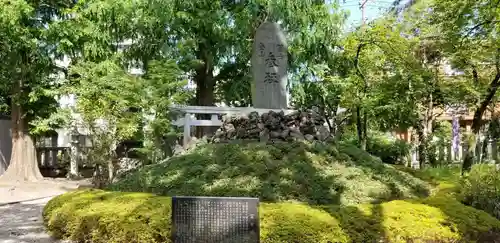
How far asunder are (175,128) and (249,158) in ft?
16.8

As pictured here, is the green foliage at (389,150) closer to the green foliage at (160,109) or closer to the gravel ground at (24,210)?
the green foliage at (160,109)

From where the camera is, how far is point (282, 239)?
14.4ft

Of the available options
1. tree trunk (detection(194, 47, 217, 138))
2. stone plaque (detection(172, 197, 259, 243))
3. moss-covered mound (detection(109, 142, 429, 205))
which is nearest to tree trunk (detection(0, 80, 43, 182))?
tree trunk (detection(194, 47, 217, 138))

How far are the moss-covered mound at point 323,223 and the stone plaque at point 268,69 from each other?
3984mm

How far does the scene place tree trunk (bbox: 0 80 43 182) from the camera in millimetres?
15383

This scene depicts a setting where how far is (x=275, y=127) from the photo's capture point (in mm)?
8016

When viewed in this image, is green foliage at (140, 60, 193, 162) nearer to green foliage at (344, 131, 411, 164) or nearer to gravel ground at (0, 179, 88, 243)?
gravel ground at (0, 179, 88, 243)

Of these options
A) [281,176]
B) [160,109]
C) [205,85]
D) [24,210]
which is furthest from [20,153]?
[281,176]

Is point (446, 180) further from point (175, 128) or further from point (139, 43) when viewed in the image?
point (139, 43)

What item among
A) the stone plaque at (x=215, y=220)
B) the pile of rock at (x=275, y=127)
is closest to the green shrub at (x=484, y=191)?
the pile of rock at (x=275, y=127)

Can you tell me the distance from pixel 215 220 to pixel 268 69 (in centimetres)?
487

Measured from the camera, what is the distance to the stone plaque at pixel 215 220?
4.33 metres

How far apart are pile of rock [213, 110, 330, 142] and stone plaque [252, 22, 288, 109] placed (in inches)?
26.2

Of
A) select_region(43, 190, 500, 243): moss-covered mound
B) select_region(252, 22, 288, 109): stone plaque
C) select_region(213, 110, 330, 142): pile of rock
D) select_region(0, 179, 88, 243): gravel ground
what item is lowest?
select_region(0, 179, 88, 243): gravel ground
